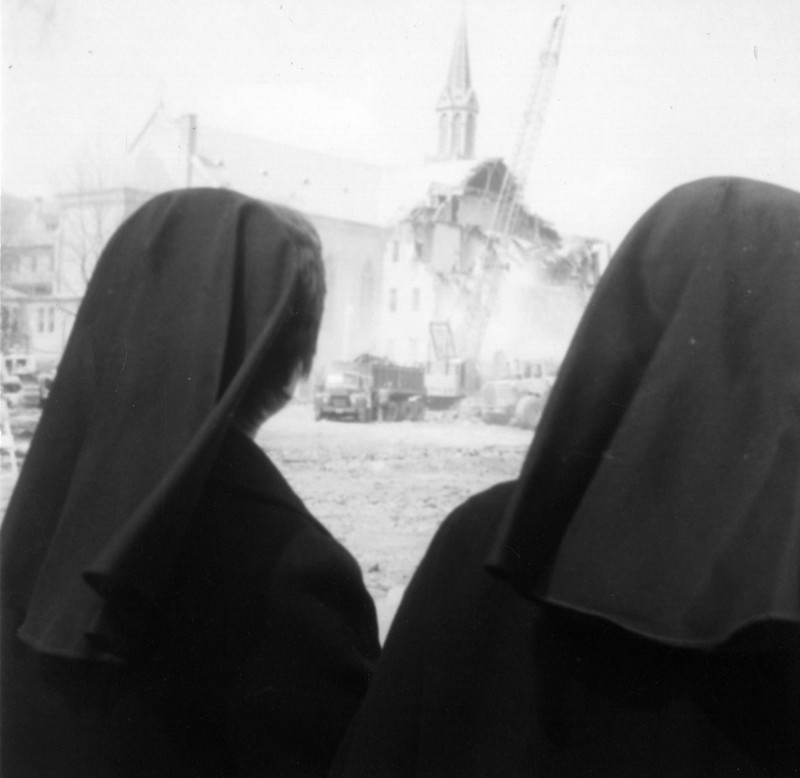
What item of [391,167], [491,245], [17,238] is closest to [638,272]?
[491,245]

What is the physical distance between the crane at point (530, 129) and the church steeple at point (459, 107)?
101 millimetres

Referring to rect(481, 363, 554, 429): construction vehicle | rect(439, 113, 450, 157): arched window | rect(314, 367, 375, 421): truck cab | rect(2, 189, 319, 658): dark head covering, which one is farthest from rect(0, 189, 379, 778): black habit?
rect(439, 113, 450, 157): arched window

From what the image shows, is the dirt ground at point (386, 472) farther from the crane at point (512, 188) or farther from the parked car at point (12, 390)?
the crane at point (512, 188)

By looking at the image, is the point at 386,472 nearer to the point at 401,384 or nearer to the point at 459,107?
the point at 401,384

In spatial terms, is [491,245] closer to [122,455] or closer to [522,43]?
[522,43]

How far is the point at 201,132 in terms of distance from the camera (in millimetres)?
2330

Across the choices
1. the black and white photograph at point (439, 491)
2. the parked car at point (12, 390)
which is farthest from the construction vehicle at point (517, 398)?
the parked car at point (12, 390)

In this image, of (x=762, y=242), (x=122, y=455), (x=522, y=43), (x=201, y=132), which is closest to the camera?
(x=762, y=242)

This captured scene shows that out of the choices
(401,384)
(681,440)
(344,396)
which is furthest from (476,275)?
(681,440)

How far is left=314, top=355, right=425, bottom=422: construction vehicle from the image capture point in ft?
7.20

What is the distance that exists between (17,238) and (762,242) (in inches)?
67.2

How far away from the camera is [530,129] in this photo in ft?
7.32

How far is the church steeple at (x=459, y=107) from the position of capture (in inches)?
87.4

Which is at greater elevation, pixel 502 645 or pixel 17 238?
pixel 17 238
